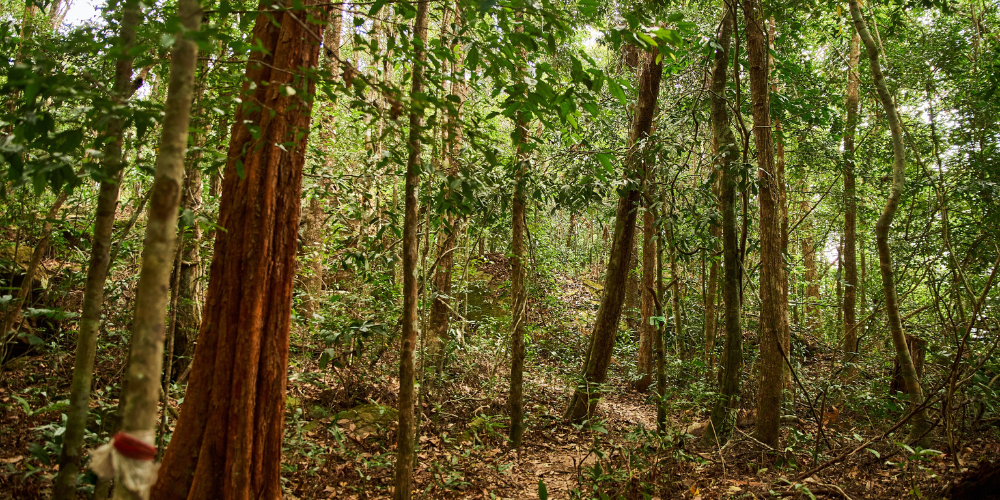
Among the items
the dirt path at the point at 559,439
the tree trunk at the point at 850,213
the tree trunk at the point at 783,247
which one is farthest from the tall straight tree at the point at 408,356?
the tree trunk at the point at 850,213

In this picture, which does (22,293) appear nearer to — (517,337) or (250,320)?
(250,320)

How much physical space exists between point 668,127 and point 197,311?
6.62 m

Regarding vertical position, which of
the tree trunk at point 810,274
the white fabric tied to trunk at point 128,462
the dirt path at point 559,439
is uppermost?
the tree trunk at point 810,274

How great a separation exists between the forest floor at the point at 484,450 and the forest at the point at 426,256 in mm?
42

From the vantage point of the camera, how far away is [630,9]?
6.08 m

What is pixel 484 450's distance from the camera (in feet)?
18.3

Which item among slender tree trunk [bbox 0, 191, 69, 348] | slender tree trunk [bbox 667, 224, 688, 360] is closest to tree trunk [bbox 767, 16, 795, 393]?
slender tree trunk [bbox 667, 224, 688, 360]

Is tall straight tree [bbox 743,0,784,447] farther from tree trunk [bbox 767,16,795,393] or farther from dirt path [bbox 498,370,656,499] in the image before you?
tree trunk [bbox 767,16,795,393]

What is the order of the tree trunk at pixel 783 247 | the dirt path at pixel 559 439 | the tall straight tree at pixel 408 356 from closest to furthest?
the tall straight tree at pixel 408 356 < the dirt path at pixel 559 439 < the tree trunk at pixel 783 247

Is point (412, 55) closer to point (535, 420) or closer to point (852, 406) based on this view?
point (535, 420)

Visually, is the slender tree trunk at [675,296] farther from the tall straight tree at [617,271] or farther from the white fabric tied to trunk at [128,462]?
the white fabric tied to trunk at [128,462]

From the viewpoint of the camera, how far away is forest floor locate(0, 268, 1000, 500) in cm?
374

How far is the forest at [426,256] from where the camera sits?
7.61 feet

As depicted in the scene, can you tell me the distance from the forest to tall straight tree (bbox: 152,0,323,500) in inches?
0.7
